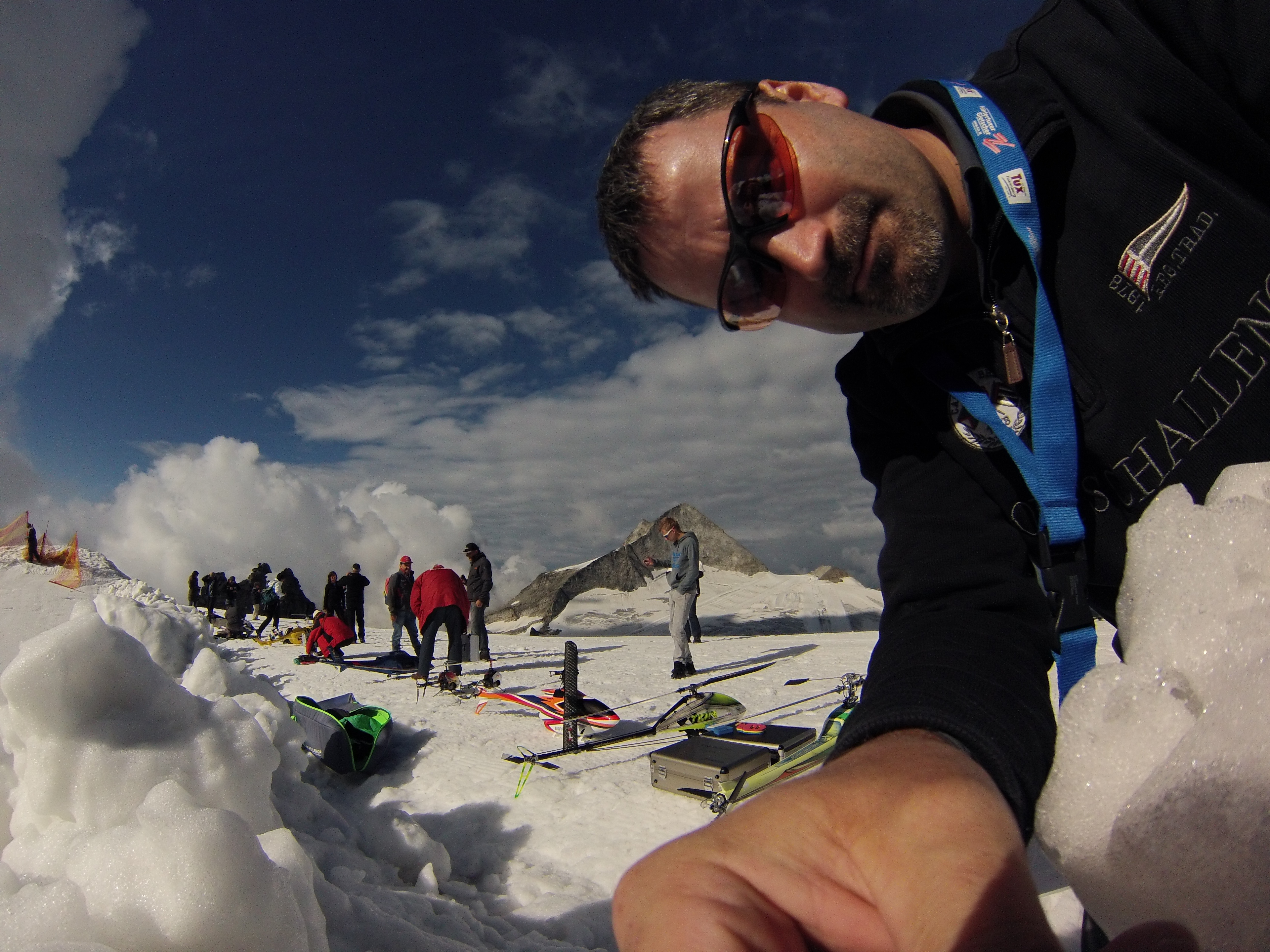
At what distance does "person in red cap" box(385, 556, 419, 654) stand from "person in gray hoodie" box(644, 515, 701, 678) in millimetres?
5250

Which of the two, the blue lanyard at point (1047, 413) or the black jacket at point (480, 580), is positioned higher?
the blue lanyard at point (1047, 413)

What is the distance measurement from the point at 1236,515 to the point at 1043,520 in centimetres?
53

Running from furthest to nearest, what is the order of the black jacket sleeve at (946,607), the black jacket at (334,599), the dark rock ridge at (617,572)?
the dark rock ridge at (617,572) < the black jacket at (334,599) < the black jacket sleeve at (946,607)

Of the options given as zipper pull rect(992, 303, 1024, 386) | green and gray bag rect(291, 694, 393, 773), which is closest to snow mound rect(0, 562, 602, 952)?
green and gray bag rect(291, 694, 393, 773)

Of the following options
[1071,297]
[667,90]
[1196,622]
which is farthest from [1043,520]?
[667,90]

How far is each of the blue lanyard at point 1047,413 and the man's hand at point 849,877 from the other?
0.73m

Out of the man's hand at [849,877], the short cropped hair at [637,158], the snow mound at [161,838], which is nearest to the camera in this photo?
the man's hand at [849,877]

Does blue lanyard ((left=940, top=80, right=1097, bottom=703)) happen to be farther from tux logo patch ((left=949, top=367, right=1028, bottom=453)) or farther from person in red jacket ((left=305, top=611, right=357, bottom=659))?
person in red jacket ((left=305, top=611, right=357, bottom=659))

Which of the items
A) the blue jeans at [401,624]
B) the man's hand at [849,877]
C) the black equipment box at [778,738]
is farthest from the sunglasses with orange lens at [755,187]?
the blue jeans at [401,624]

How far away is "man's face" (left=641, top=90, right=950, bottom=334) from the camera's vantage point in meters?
1.48

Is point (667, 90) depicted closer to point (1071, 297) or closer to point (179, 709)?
point (1071, 297)

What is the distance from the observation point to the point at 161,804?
1.26m

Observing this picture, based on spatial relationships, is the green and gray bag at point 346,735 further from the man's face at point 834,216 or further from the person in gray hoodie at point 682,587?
the person in gray hoodie at point 682,587

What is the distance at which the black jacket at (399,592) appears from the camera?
1220 cm
